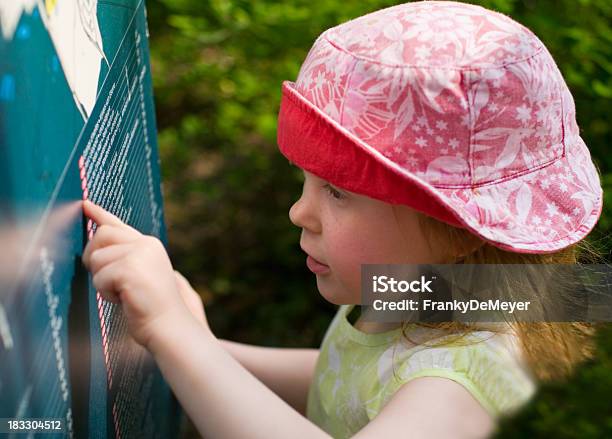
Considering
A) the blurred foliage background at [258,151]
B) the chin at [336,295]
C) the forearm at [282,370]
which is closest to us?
the chin at [336,295]

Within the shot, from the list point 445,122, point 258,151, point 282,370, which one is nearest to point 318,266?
point 445,122

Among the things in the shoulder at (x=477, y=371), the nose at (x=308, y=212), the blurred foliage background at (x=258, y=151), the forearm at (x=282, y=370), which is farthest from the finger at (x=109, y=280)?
the blurred foliage background at (x=258, y=151)

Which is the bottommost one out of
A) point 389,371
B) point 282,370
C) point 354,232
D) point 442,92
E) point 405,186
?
point 282,370

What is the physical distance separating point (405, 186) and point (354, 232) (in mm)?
137

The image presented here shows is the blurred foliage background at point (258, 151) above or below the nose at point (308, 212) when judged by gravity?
below

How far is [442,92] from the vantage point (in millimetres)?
1187

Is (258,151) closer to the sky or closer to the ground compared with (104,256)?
closer to the ground

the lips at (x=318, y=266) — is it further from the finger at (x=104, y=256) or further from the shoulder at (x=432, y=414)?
the finger at (x=104, y=256)

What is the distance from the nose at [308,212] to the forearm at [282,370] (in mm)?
523

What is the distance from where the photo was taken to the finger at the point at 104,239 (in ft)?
3.48

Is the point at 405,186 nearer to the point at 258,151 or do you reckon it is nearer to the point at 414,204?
the point at 414,204

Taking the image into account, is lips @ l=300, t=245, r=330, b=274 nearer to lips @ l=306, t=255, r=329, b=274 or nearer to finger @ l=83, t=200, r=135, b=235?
lips @ l=306, t=255, r=329, b=274

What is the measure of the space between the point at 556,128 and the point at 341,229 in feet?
1.27

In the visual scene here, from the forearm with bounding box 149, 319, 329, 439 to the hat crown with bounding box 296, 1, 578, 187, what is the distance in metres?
0.39
